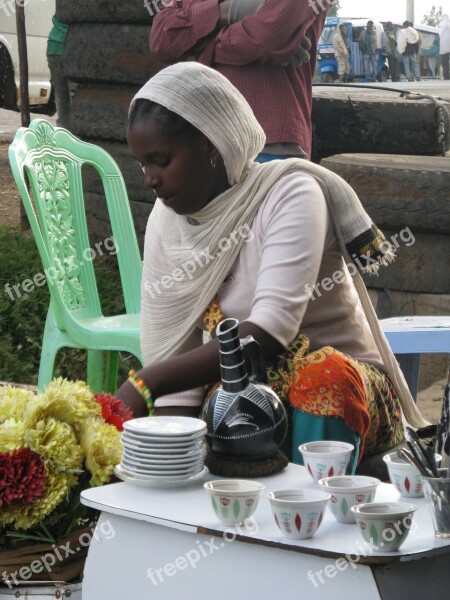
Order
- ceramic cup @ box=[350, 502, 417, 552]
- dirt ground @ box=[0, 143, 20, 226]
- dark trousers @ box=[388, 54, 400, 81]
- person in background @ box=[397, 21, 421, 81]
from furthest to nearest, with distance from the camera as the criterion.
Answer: person in background @ box=[397, 21, 421, 81] → dark trousers @ box=[388, 54, 400, 81] → dirt ground @ box=[0, 143, 20, 226] → ceramic cup @ box=[350, 502, 417, 552]

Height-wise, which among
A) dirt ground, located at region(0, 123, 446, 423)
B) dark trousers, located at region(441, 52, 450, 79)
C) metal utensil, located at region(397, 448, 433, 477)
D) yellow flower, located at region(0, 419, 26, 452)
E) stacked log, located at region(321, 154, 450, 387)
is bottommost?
dark trousers, located at region(441, 52, 450, 79)

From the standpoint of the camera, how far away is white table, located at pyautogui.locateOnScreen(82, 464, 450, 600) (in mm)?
1921

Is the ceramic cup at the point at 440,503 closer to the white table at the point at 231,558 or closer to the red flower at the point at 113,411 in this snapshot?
the white table at the point at 231,558

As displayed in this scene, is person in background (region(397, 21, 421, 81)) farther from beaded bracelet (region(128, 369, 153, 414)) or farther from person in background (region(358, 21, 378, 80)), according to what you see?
beaded bracelet (region(128, 369, 153, 414))

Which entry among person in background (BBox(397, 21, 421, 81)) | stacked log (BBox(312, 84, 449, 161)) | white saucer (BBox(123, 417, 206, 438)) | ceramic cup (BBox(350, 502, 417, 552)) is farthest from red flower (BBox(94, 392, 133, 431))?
person in background (BBox(397, 21, 421, 81))

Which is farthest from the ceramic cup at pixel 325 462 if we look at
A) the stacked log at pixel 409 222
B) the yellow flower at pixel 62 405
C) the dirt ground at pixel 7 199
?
the dirt ground at pixel 7 199

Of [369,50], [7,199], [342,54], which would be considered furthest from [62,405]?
[369,50]

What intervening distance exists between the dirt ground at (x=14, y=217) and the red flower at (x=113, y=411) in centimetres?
212

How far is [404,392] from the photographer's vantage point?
9.98 feet

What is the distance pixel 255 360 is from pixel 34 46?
11708 millimetres

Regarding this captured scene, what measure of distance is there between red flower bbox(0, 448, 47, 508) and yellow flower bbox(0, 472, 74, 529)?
0.01 m

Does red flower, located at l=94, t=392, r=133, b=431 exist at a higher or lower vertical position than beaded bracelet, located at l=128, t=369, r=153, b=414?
higher

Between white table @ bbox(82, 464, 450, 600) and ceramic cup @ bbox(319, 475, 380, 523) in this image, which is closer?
white table @ bbox(82, 464, 450, 600)

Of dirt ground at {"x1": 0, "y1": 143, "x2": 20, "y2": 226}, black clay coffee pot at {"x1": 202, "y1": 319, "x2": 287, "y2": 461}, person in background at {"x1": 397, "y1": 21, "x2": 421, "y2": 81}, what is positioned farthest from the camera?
person in background at {"x1": 397, "y1": 21, "x2": 421, "y2": 81}
